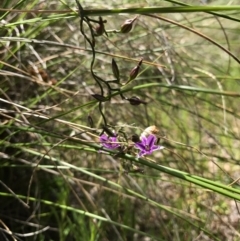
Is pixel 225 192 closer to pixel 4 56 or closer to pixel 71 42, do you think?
pixel 4 56

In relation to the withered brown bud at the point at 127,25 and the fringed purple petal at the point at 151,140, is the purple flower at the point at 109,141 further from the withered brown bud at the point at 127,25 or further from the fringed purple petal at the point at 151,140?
the withered brown bud at the point at 127,25

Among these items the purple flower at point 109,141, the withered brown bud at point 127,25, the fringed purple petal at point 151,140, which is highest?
the withered brown bud at point 127,25

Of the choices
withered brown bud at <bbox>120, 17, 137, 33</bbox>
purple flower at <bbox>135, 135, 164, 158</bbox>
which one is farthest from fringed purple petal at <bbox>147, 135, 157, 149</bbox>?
withered brown bud at <bbox>120, 17, 137, 33</bbox>

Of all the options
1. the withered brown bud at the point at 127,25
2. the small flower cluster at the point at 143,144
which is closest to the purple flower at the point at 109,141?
the small flower cluster at the point at 143,144

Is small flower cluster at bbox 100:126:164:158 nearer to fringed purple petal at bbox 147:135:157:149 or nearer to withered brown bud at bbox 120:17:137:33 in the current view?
fringed purple petal at bbox 147:135:157:149

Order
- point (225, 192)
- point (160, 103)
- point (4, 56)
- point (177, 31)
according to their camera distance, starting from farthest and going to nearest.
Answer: point (177, 31)
point (160, 103)
point (4, 56)
point (225, 192)

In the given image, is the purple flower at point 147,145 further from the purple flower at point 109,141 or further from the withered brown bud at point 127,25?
the withered brown bud at point 127,25

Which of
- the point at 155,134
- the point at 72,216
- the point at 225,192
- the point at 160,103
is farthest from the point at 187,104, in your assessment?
the point at 225,192

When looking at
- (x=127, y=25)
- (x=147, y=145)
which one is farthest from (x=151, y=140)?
(x=127, y=25)

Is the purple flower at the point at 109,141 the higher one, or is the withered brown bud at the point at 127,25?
the withered brown bud at the point at 127,25
